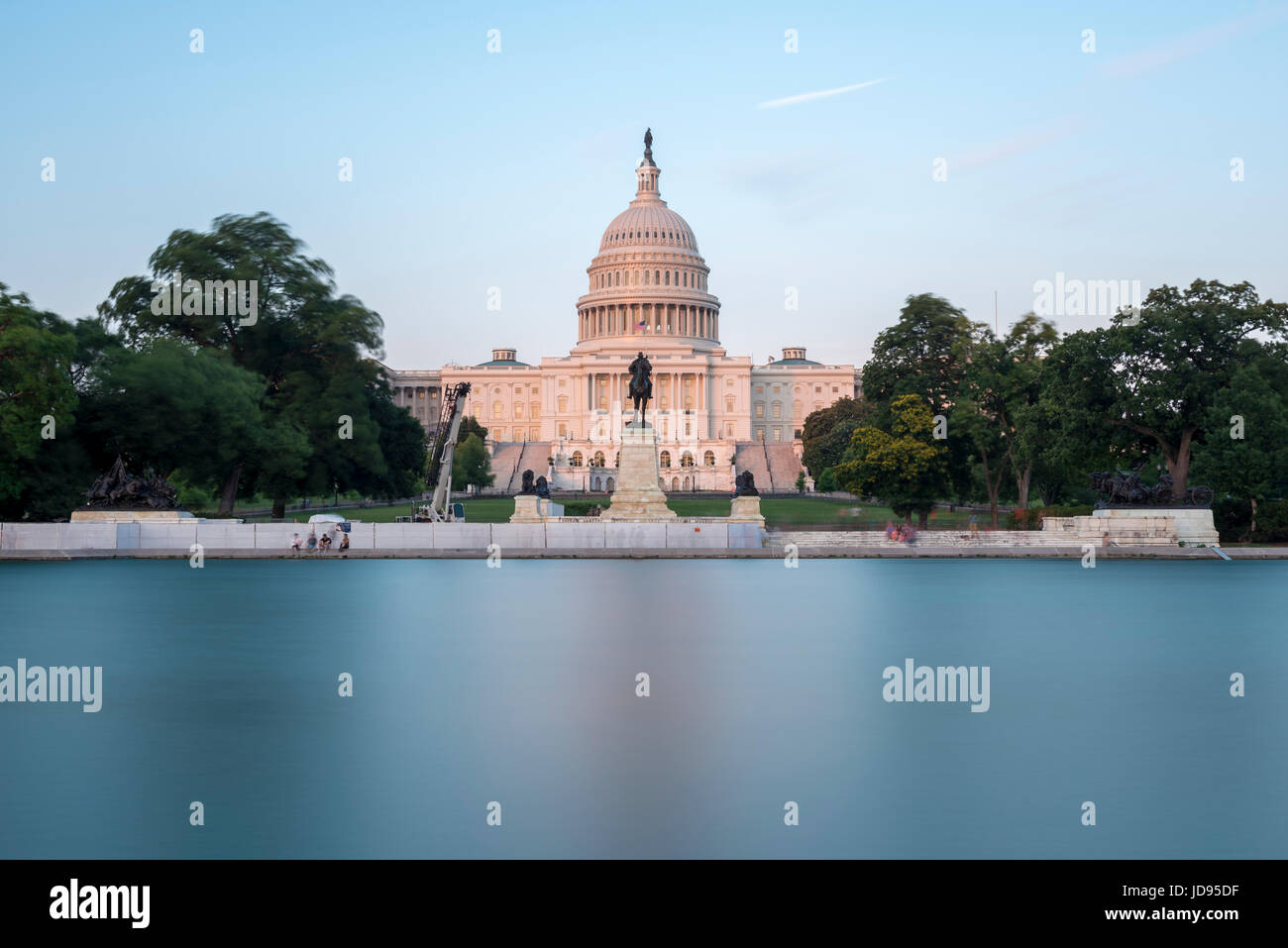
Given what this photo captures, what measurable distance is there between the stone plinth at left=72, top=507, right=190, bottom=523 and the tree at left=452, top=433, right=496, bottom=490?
50.8m

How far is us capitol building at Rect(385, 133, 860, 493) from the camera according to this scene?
159750 millimetres

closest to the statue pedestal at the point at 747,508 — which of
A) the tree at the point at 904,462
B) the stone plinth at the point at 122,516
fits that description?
the tree at the point at 904,462

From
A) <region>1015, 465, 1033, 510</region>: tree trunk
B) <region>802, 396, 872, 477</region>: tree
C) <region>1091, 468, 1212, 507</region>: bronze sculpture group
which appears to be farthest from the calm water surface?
<region>802, 396, 872, 477</region>: tree

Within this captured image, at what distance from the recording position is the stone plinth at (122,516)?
4375 cm

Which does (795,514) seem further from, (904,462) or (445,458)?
(445,458)

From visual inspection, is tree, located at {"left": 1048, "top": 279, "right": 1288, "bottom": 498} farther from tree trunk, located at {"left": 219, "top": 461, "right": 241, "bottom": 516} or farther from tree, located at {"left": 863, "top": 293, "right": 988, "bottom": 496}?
tree trunk, located at {"left": 219, "top": 461, "right": 241, "bottom": 516}

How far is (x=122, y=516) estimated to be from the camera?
43812 mm

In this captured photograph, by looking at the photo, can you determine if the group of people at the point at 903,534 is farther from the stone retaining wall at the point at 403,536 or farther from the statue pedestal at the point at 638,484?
the statue pedestal at the point at 638,484

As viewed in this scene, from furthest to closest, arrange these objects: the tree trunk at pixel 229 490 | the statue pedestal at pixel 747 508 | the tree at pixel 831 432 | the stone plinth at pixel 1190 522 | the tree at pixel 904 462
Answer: the tree at pixel 831 432 → the tree trunk at pixel 229 490 → the tree at pixel 904 462 → the statue pedestal at pixel 747 508 → the stone plinth at pixel 1190 522

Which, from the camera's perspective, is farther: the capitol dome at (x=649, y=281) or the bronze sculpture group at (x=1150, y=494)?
the capitol dome at (x=649, y=281)

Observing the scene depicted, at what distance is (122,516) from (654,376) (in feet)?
387

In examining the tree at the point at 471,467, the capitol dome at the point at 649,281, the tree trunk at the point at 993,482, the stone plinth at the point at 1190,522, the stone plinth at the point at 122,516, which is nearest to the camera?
the stone plinth at the point at 1190,522

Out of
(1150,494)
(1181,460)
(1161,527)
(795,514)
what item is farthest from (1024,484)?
(795,514)

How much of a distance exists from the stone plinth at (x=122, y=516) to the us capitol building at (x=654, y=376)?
101361 mm
